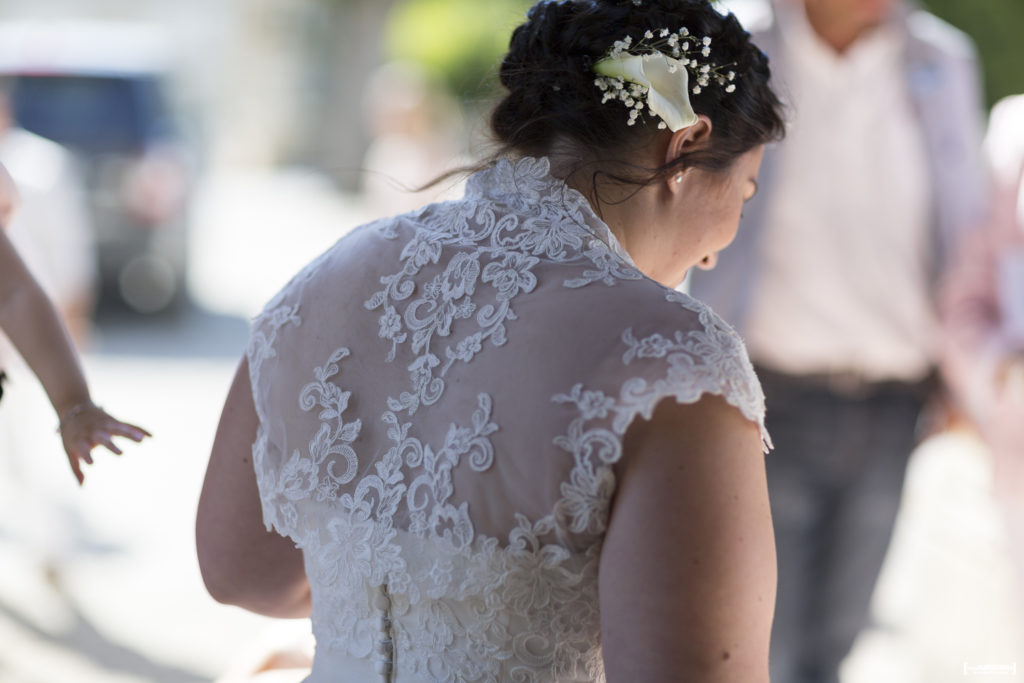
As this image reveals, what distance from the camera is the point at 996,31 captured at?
9117 mm

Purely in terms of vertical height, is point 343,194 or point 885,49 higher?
point 885,49

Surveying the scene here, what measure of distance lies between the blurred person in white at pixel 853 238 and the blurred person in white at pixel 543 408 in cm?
128

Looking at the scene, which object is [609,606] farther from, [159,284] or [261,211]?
[261,211]

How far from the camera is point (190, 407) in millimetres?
6730

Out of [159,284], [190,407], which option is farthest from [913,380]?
[159,284]

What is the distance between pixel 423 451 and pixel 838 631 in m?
2.17

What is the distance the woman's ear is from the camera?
5.24 feet

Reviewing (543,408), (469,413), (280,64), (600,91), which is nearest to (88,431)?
(469,413)

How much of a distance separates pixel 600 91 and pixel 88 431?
92 centimetres

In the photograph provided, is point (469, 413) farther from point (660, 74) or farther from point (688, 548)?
point (660, 74)

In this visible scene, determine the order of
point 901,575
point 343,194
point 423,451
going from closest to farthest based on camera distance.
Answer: point 423,451
point 901,575
point 343,194

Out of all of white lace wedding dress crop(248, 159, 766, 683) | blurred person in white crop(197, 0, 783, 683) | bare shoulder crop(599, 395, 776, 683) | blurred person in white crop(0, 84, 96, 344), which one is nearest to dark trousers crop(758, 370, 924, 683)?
blurred person in white crop(197, 0, 783, 683)

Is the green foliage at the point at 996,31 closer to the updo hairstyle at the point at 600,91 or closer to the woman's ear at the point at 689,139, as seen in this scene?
the updo hairstyle at the point at 600,91

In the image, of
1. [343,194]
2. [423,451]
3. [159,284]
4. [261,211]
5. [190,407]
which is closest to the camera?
[423,451]
